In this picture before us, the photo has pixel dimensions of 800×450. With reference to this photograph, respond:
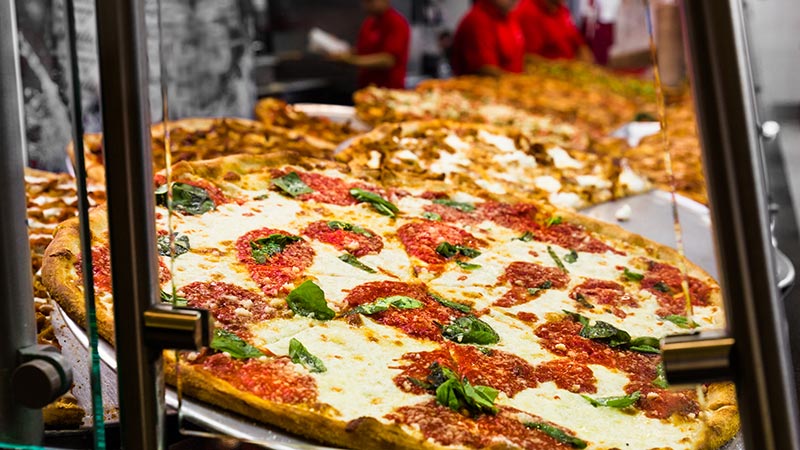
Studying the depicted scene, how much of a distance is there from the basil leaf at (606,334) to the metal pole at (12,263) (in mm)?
724

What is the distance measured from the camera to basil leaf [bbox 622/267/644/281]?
1375mm

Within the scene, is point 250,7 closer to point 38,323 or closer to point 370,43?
point 370,43

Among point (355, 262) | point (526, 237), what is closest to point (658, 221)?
point (526, 237)

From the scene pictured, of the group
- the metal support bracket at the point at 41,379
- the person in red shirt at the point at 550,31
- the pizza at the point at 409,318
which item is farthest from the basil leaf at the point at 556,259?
the person in red shirt at the point at 550,31

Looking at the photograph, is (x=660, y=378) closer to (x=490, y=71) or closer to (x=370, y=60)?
(x=370, y=60)

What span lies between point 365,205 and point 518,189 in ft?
2.10

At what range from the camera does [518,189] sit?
2.15 meters

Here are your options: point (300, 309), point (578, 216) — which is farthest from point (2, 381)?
point (578, 216)

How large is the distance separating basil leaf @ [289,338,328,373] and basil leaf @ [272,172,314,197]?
0.50 m

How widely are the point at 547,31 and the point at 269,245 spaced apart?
394 centimetres

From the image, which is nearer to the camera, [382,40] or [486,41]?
[382,40]

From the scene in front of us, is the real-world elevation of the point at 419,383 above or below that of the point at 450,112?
below

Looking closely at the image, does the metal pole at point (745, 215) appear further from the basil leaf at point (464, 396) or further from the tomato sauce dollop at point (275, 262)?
the tomato sauce dollop at point (275, 262)

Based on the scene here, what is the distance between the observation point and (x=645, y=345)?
109cm
